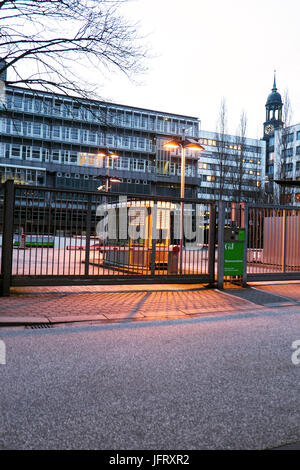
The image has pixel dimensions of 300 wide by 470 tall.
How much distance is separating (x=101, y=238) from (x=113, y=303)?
7.18 feet

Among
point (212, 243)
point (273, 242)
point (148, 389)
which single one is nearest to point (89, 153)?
point (273, 242)

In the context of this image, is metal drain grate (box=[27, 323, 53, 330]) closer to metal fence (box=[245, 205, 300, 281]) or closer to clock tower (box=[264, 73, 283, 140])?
metal fence (box=[245, 205, 300, 281])

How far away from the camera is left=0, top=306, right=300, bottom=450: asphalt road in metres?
2.76

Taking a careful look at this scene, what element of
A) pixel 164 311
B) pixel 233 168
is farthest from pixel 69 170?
pixel 164 311

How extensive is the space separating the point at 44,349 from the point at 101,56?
312 inches

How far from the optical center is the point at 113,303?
794 cm

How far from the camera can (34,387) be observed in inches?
144

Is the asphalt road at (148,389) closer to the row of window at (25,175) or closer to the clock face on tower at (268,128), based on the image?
the row of window at (25,175)

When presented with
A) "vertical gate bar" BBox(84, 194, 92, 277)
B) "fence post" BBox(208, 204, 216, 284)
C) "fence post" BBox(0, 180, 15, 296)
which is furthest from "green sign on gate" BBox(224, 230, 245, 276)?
"fence post" BBox(0, 180, 15, 296)

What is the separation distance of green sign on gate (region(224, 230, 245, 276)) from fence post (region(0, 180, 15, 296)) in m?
5.08

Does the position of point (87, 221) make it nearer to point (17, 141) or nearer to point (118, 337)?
point (118, 337)

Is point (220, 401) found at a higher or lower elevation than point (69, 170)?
lower

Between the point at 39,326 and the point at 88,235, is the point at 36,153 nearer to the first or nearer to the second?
the point at 88,235

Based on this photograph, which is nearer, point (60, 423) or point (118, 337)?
point (60, 423)
